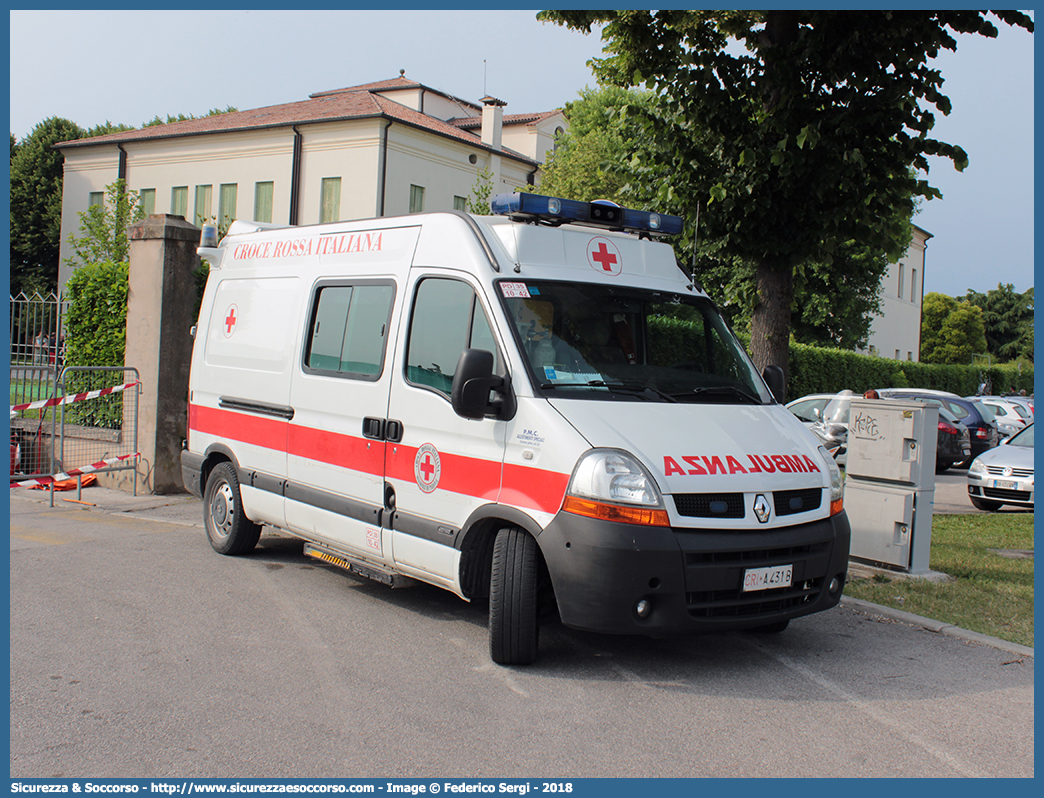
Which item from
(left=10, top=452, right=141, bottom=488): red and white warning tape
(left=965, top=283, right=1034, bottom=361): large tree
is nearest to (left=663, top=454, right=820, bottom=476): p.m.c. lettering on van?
(left=10, top=452, right=141, bottom=488): red and white warning tape

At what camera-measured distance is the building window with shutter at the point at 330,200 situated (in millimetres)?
36594

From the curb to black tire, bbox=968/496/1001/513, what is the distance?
7.60 meters

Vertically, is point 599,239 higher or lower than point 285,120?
lower

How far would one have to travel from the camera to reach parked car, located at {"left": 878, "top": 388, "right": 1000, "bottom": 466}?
1970 cm

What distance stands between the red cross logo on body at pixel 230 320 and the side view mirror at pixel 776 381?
13.8 ft

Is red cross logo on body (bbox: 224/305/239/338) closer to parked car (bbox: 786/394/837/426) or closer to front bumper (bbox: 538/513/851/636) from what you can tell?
front bumper (bbox: 538/513/851/636)

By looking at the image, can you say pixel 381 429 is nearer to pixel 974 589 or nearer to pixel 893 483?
pixel 893 483

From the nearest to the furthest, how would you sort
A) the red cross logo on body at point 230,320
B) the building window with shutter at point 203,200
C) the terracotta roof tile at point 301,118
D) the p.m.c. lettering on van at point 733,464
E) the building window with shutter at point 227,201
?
the p.m.c. lettering on van at point 733,464
the red cross logo on body at point 230,320
the terracotta roof tile at point 301,118
the building window with shutter at point 227,201
the building window with shutter at point 203,200

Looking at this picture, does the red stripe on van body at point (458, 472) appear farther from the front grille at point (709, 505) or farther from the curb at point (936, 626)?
the curb at point (936, 626)

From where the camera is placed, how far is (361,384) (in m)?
6.13

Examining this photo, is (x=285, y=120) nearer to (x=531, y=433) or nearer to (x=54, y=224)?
(x=54, y=224)

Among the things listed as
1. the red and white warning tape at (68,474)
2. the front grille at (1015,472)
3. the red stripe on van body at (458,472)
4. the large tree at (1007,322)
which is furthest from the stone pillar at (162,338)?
the large tree at (1007,322)

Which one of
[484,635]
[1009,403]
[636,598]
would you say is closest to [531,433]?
[636,598]

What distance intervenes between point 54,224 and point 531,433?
168ft
